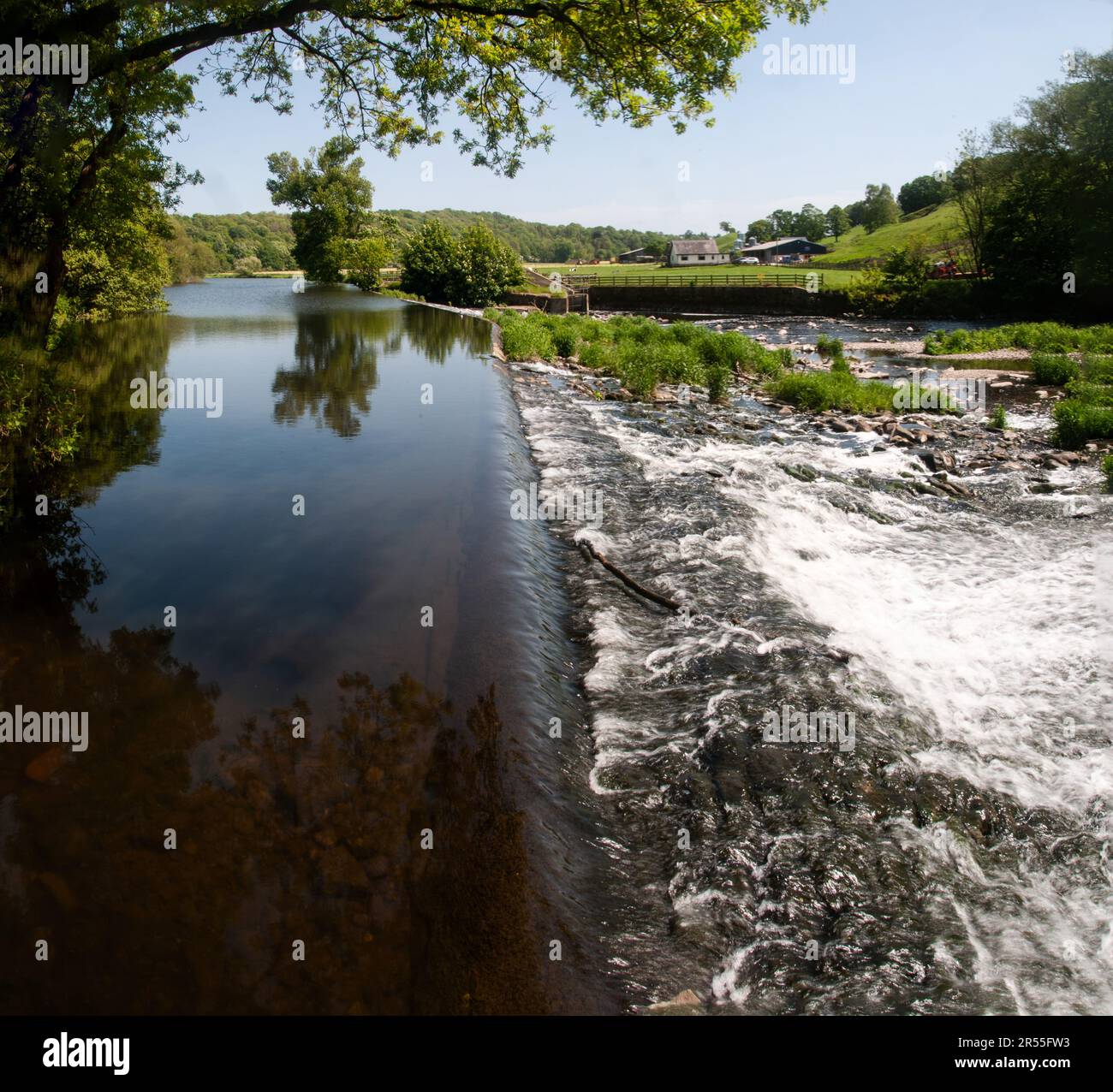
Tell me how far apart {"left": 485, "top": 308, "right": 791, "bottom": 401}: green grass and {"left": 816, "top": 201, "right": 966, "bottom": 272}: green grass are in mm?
51836

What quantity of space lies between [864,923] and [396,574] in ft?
19.1

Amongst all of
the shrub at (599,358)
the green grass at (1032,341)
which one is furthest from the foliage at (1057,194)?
the shrub at (599,358)

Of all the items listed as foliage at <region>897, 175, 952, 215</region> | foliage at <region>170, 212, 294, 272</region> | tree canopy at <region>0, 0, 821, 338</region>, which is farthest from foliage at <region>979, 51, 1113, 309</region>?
foliage at <region>170, 212, 294, 272</region>

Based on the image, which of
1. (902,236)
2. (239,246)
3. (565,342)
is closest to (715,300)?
(565,342)

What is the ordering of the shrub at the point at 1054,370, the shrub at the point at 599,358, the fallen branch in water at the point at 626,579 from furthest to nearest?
the shrub at the point at 599,358 → the shrub at the point at 1054,370 → the fallen branch in water at the point at 626,579

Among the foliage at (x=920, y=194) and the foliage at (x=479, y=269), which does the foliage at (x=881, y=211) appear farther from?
the foliage at (x=479, y=269)

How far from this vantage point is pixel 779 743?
638cm

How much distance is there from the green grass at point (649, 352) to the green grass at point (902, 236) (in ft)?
170

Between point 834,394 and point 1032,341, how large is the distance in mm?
17591

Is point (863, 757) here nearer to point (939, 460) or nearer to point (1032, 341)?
point (939, 460)

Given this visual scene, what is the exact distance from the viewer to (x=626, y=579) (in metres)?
9.35

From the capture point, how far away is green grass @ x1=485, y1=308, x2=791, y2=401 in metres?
24.4

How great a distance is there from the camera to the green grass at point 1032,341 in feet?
98.1
